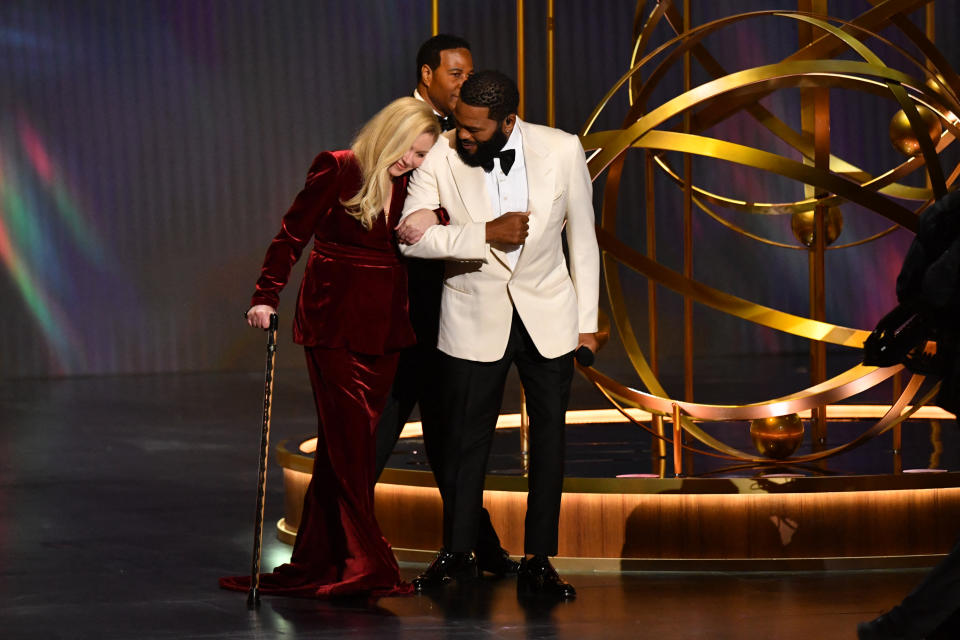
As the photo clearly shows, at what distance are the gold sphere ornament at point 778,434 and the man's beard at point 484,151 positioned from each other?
1281mm

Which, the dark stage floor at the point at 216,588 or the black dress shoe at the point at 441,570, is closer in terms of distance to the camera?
the dark stage floor at the point at 216,588

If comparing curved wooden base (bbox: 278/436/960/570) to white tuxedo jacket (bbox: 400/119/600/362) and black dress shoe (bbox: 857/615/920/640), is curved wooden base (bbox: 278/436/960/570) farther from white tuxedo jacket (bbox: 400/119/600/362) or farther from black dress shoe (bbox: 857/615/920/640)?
black dress shoe (bbox: 857/615/920/640)

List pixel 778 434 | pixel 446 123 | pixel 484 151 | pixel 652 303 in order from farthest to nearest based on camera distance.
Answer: pixel 652 303 → pixel 778 434 → pixel 446 123 → pixel 484 151

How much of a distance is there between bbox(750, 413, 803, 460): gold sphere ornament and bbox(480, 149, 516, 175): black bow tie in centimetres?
123

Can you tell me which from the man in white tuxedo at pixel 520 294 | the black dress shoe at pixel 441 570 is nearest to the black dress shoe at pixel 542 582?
the man in white tuxedo at pixel 520 294

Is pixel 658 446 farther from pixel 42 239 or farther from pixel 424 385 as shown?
pixel 42 239

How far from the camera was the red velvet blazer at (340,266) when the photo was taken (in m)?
3.50

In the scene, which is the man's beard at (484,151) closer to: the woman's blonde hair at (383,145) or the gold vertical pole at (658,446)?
the woman's blonde hair at (383,145)

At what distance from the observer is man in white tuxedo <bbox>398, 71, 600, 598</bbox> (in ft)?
11.3

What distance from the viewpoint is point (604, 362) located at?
12352 millimetres

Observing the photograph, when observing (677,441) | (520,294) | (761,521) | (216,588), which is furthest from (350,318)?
(761,521)

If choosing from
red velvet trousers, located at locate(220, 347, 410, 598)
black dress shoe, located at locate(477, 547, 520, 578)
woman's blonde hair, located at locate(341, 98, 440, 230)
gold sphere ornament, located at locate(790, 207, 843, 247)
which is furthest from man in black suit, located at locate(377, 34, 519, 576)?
gold sphere ornament, located at locate(790, 207, 843, 247)

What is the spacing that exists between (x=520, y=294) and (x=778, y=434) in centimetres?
116

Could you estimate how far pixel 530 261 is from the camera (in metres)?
3.43
